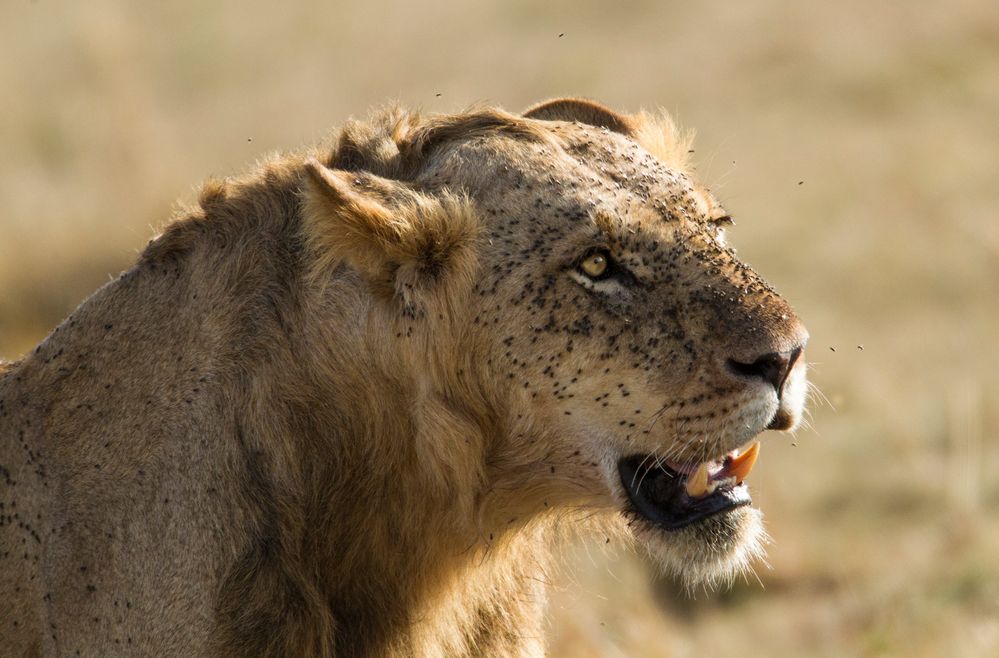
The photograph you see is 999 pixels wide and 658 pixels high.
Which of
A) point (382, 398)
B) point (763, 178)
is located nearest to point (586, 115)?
point (382, 398)

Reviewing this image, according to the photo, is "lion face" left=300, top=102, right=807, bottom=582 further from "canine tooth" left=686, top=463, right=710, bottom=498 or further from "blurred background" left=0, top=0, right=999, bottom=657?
"blurred background" left=0, top=0, right=999, bottom=657

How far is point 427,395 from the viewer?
4098 millimetres

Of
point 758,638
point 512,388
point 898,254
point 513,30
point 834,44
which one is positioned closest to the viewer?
point 512,388

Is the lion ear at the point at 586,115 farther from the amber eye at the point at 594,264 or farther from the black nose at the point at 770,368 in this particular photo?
the black nose at the point at 770,368

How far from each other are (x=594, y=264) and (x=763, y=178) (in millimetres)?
11815

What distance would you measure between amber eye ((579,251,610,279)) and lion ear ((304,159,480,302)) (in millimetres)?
303

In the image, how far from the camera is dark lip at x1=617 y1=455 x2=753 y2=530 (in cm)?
410

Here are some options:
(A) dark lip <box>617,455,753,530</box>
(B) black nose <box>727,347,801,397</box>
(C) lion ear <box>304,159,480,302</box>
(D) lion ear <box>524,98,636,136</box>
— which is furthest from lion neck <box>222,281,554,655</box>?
(D) lion ear <box>524,98,636,136</box>

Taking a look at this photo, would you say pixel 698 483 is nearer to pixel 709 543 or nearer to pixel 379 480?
pixel 709 543

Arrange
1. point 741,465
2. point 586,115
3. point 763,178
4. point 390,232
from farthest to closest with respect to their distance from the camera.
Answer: point 763,178
point 586,115
point 741,465
point 390,232

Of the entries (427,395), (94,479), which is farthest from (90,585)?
(427,395)

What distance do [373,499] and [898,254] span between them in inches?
407

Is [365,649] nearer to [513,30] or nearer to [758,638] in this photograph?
[758,638]

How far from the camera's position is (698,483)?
4141 mm
